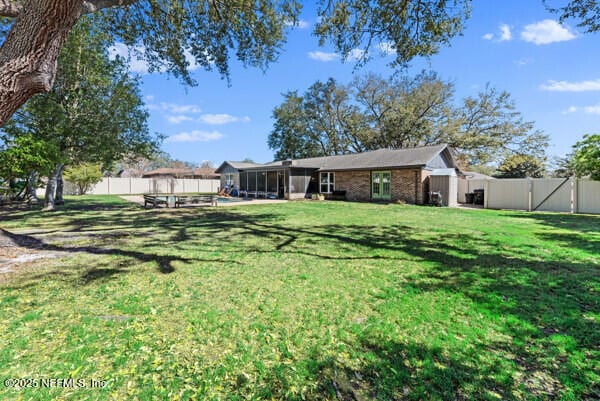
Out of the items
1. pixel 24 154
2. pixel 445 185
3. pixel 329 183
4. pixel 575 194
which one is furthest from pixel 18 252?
pixel 575 194

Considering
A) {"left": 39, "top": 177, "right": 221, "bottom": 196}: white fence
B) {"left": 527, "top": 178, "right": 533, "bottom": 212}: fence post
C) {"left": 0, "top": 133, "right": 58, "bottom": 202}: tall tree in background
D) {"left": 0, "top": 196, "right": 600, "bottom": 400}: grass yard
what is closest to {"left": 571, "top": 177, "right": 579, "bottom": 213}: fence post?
{"left": 527, "top": 178, "right": 533, "bottom": 212}: fence post

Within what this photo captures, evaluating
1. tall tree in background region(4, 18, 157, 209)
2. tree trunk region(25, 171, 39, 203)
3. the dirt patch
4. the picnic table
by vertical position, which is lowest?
the dirt patch

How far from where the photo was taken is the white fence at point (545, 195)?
13.3 m

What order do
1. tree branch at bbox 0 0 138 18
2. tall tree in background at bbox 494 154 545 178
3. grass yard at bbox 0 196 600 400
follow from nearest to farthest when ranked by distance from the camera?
grass yard at bbox 0 196 600 400, tree branch at bbox 0 0 138 18, tall tree in background at bbox 494 154 545 178

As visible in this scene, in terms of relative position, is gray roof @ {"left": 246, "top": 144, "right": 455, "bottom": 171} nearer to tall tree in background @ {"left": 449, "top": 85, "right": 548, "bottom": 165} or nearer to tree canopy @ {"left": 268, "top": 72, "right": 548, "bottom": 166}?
tree canopy @ {"left": 268, "top": 72, "right": 548, "bottom": 166}

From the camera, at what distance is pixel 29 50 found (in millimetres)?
2828

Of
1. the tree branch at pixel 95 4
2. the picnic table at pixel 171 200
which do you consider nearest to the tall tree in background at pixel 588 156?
the tree branch at pixel 95 4

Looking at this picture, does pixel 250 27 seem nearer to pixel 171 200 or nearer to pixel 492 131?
pixel 171 200

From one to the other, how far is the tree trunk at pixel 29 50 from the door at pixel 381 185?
18.5 metres

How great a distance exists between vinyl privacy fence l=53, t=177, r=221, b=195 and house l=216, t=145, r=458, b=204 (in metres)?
11.4

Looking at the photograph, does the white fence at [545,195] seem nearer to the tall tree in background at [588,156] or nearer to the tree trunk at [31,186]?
the tall tree in background at [588,156]

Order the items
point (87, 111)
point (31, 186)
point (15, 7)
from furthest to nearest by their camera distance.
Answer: point (31, 186)
point (87, 111)
point (15, 7)

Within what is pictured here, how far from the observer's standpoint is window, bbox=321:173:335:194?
2331cm

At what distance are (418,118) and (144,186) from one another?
32.7 meters
